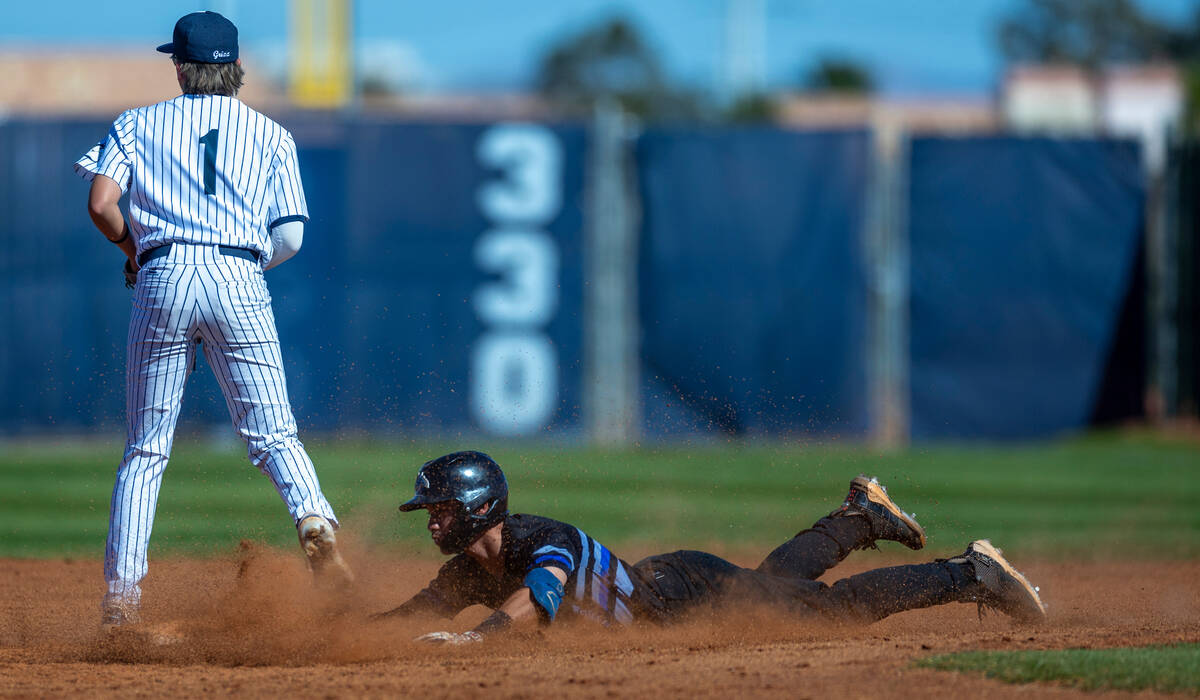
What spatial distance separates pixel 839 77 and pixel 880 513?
57.7 metres

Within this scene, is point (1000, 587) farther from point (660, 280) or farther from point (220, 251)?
point (660, 280)

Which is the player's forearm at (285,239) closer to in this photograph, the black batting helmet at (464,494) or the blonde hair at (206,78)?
the blonde hair at (206,78)

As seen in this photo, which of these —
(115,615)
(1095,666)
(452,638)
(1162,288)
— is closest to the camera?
(1095,666)

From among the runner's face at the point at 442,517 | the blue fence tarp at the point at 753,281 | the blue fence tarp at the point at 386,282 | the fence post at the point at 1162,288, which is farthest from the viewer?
the fence post at the point at 1162,288

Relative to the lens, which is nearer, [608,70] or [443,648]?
[443,648]

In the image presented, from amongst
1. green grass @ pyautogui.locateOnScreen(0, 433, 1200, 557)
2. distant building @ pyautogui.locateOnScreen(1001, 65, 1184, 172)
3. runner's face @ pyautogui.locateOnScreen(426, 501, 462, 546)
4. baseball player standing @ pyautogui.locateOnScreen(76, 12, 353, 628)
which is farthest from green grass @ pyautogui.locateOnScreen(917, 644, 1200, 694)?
distant building @ pyautogui.locateOnScreen(1001, 65, 1184, 172)

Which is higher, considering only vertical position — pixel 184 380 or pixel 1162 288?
pixel 1162 288

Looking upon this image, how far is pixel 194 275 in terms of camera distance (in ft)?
15.8

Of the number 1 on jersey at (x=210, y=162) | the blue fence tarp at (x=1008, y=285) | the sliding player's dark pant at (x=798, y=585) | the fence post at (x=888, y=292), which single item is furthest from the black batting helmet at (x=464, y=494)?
the blue fence tarp at (x=1008, y=285)

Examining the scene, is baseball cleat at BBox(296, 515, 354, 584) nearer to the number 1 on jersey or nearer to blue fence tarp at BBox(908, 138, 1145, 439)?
the number 1 on jersey

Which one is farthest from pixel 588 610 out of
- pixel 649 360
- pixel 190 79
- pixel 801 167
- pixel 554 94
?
pixel 554 94

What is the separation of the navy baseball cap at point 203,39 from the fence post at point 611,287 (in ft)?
31.2

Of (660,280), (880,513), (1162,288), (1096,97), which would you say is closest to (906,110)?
(1096,97)

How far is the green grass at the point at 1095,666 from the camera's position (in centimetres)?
417
